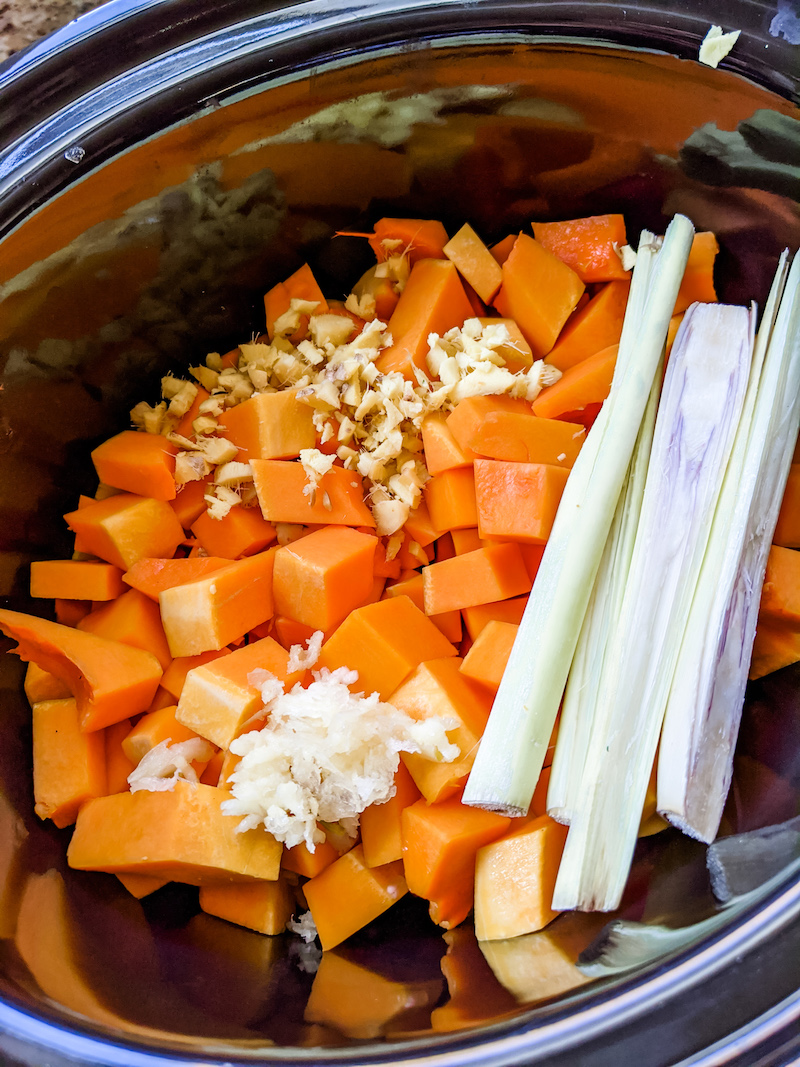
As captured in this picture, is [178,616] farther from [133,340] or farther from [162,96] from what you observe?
[162,96]

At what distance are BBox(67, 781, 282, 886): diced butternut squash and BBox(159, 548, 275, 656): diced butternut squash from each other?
0.67 feet

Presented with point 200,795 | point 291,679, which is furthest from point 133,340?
point 200,795

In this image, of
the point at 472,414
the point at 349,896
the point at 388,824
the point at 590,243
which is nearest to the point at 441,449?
the point at 472,414

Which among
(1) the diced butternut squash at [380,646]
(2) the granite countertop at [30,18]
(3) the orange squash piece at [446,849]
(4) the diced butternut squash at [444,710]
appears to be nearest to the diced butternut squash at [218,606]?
(1) the diced butternut squash at [380,646]

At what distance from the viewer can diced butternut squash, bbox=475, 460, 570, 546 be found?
98 centimetres

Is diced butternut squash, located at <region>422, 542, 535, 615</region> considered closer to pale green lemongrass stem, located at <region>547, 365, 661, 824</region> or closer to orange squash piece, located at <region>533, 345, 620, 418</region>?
pale green lemongrass stem, located at <region>547, 365, 661, 824</region>

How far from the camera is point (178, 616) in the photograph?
1029 millimetres

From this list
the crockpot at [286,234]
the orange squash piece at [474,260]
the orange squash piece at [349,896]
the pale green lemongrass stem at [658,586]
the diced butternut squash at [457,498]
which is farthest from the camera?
the orange squash piece at [474,260]

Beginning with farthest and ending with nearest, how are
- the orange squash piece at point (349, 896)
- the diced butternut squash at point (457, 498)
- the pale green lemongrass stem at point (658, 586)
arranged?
1. the diced butternut squash at point (457, 498)
2. the orange squash piece at point (349, 896)
3. the pale green lemongrass stem at point (658, 586)

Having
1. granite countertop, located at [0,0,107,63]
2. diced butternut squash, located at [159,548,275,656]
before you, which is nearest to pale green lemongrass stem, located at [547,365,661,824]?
diced butternut squash, located at [159,548,275,656]

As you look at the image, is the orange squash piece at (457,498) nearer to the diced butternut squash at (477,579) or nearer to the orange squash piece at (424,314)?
the diced butternut squash at (477,579)

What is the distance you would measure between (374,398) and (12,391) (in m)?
0.53

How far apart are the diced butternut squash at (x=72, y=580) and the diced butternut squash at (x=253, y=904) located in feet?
1.54

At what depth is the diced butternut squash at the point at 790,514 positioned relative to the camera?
3.17 ft
